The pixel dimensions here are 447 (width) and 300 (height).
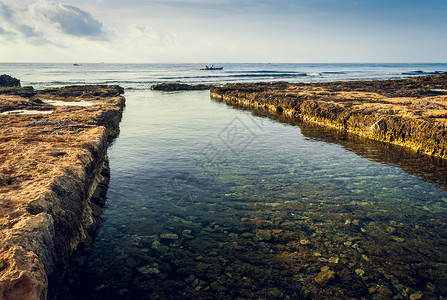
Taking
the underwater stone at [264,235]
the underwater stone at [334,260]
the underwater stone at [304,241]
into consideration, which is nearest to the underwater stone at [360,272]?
the underwater stone at [334,260]

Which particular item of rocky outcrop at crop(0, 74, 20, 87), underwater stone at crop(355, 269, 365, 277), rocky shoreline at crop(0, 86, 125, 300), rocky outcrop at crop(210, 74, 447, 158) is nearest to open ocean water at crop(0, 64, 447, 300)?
underwater stone at crop(355, 269, 365, 277)

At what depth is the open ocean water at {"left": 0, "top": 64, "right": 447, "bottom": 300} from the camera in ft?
15.9

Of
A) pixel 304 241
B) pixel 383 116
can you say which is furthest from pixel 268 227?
pixel 383 116

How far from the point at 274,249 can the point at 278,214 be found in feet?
4.82

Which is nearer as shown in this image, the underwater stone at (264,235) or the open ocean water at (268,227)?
the open ocean water at (268,227)

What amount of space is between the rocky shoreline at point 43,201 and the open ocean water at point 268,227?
2.08 ft

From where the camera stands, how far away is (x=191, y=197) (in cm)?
809

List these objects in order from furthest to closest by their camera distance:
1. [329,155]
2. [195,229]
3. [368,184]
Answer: [329,155] → [368,184] → [195,229]

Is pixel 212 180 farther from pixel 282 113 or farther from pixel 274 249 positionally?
pixel 282 113

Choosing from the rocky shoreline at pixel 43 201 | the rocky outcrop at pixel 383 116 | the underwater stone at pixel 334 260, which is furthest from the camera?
the rocky outcrop at pixel 383 116

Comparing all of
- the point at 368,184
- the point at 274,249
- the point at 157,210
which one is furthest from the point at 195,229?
the point at 368,184

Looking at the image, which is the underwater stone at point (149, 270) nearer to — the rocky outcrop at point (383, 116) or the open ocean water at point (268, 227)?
the open ocean water at point (268, 227)

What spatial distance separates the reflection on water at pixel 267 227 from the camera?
4.85 metres

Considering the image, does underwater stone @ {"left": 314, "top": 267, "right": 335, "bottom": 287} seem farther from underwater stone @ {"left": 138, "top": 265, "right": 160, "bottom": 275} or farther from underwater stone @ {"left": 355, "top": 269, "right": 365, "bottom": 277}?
underwater stone @ {"left": 138, "top": 265, "right": 160, "bottom": 275}
